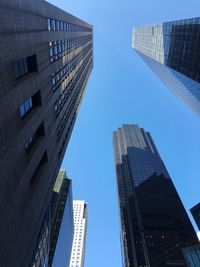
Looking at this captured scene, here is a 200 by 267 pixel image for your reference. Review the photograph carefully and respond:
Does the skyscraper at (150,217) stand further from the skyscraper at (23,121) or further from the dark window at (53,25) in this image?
the dark window at (53,25)

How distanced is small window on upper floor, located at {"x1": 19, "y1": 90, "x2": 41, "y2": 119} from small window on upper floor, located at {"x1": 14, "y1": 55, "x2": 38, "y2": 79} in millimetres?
2655

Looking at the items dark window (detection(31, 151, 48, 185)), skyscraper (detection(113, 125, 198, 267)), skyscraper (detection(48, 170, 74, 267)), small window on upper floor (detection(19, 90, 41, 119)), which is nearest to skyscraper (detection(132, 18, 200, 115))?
small window on upper floor (detection(19, 90, 41, 119))

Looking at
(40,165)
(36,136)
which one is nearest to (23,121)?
(36,136)

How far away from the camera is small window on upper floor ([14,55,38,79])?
23.7 metres

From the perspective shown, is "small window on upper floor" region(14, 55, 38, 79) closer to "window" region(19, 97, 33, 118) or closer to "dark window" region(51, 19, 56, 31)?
"window" region(19, 97, 33, 118)

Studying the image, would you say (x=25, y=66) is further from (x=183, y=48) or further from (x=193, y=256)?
(x=193, y=256)

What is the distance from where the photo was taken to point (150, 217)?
143000mm

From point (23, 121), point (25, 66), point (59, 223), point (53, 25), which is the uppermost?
point (53, 25)

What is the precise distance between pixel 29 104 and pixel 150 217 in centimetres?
13272

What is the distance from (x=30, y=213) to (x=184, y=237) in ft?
420

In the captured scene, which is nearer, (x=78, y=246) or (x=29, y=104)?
(x=29, y=104)

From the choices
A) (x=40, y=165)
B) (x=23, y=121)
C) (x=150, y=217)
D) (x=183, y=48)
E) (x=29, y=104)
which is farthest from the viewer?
(x=150, y=217)

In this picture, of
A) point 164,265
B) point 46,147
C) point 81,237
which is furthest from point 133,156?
point 46,147

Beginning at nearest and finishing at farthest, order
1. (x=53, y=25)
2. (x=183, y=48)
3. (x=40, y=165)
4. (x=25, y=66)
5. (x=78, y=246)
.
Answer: (x=25, y=66)
(x=40, y=165)
(x=53, y=25)
(x=183, y=48)
(x=78, y=246)
